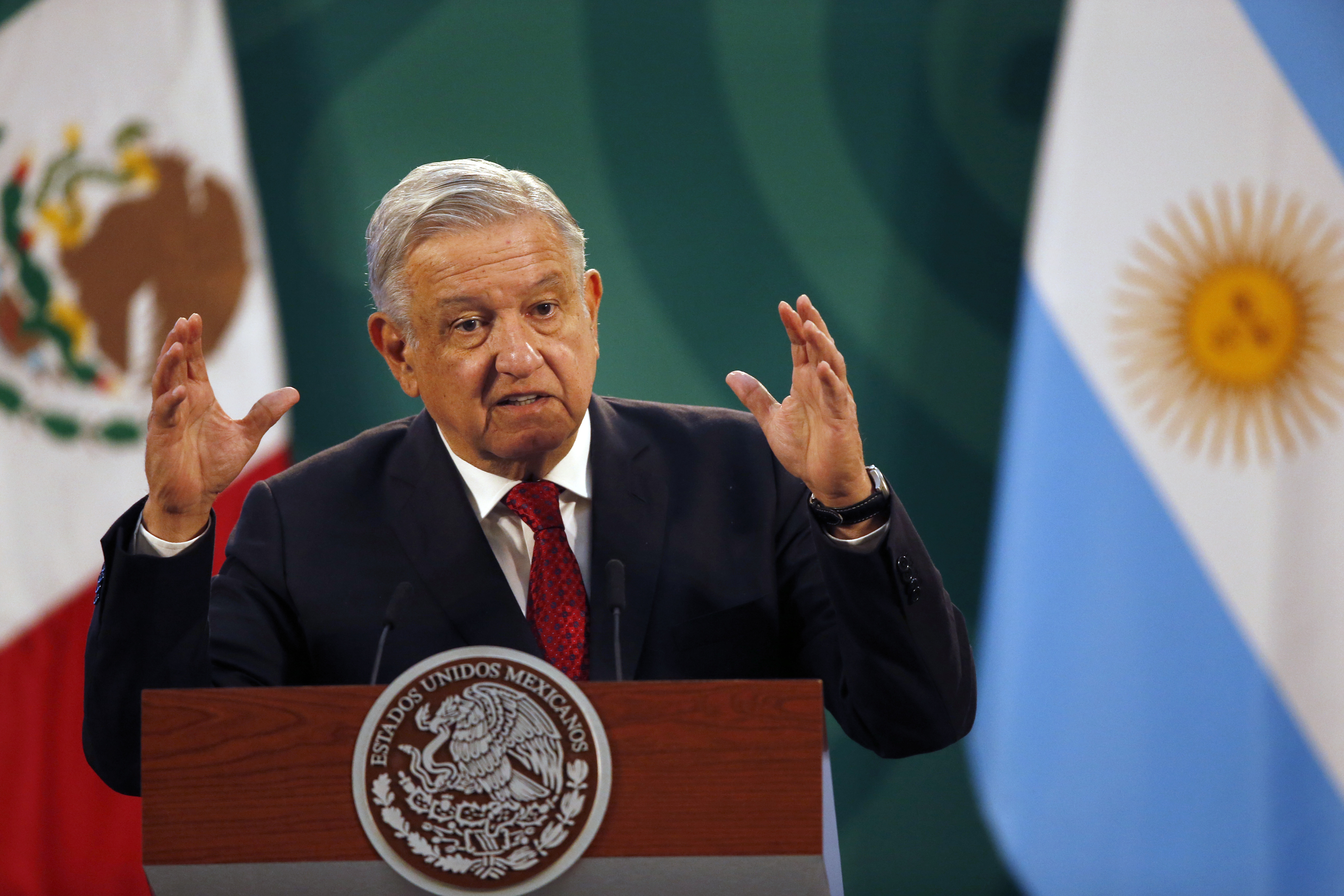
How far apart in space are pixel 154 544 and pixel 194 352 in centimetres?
26

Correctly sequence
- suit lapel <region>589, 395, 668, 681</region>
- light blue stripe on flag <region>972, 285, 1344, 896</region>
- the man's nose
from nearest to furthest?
suit lapel <region>589, 395, 668, 681</region>
the man's nose
light blue stripe on flag <region>972, 285, 1344, 896</region>

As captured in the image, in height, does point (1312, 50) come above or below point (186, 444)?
above

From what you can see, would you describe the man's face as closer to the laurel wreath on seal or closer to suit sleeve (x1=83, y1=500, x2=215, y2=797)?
suit sleeve (x1=83, y1=500, x2=215, y2=797)

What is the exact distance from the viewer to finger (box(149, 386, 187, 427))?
1.63 m

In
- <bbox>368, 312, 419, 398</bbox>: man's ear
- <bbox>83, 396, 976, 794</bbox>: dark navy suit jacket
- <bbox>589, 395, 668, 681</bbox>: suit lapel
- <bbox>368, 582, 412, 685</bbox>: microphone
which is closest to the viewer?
<bbox>368, 582, 412, 685</bbox>: microphone

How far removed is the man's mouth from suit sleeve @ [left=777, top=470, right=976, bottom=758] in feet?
1.69

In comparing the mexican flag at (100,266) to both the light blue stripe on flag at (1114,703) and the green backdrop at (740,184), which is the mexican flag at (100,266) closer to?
the green backdrop at (740,184)

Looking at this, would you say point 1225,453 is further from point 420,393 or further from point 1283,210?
point 420,393

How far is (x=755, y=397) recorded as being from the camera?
1.77m

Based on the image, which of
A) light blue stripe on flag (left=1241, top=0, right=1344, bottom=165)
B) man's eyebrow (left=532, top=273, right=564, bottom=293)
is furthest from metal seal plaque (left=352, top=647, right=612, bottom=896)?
light blue stripe on flag (left=1241, top=0, right=1344, bottom=165)

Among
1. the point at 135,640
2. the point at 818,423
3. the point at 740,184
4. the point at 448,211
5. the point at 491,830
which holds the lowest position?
the point at 491,830

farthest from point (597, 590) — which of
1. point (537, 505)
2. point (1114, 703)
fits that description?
point (1114, 703)

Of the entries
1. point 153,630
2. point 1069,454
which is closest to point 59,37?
point 153,630

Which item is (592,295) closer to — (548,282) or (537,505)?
(548,282)
